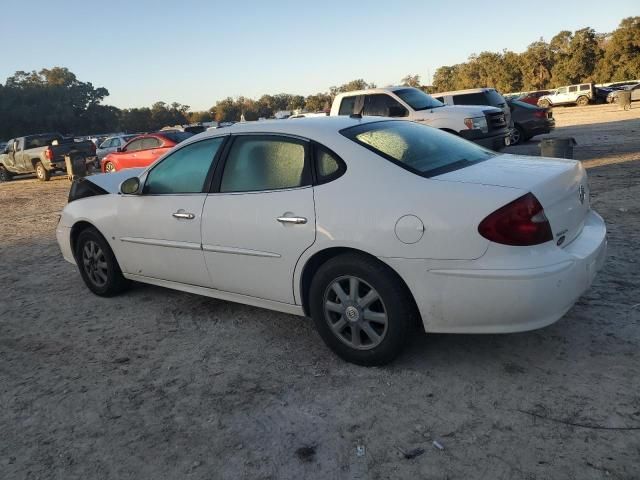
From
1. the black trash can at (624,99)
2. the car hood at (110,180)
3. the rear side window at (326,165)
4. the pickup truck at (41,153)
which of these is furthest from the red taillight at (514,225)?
the black trash can at (624,99)

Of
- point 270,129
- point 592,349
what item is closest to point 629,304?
point 592,349

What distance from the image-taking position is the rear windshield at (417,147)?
11.0 feet

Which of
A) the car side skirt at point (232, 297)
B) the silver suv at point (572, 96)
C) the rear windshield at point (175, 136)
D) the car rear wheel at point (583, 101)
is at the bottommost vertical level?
the car rear wheel at point (583, 101)

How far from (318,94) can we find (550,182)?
10099 cm

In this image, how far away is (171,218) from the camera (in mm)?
4227

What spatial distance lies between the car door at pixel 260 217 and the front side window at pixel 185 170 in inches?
7.8

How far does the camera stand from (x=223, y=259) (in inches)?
154

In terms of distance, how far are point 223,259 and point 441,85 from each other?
93.2 metres

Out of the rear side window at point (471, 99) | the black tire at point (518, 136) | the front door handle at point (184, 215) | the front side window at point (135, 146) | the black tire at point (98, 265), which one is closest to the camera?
the front door handle at point (184, 215)

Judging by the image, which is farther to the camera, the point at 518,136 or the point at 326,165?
the point at 518,136

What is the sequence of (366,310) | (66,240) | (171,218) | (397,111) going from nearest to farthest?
Answer: (366,310)
(171,218)
(66,240)
(397,111)

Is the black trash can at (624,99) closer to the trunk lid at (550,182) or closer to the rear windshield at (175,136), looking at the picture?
the rear windshield at (175,136)

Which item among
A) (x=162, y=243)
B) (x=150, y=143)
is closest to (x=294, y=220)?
(x=162, y=243)

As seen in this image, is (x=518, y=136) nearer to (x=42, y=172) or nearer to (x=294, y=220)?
(x=294, y=220)
